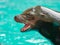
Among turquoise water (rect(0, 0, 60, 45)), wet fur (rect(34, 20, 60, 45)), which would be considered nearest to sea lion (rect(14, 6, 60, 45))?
wet fur (rect(34, 20, 60, 45))

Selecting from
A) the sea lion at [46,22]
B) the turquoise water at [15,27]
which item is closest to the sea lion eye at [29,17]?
the sea lion at [46,22]

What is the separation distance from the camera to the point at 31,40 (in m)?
2.63

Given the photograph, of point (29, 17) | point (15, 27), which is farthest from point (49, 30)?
point (15, 27)

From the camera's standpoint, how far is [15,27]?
118 inches

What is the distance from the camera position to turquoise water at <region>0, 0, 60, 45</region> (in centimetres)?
258

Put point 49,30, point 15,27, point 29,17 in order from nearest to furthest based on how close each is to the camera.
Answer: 1. point 49,30
2. point 29,17
3. point 15,27

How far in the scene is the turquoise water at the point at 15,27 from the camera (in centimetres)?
258

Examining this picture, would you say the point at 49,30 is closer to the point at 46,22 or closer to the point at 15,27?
the point at 46,22

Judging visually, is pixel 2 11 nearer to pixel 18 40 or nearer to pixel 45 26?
pixel 18 40

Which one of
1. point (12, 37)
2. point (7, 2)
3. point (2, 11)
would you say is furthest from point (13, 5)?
point (12, 37)

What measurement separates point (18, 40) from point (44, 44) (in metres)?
0.35

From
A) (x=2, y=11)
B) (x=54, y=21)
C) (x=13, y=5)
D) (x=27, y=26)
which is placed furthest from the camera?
(x=13, y=5)

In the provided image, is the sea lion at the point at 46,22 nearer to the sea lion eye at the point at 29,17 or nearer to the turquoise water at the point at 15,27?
the sea lion eye at the point at 29,17

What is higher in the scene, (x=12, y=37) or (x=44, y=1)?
(x=44, y=1)
